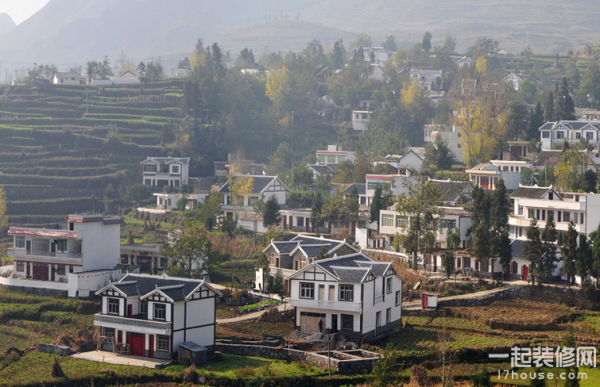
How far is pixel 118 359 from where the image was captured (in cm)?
3466

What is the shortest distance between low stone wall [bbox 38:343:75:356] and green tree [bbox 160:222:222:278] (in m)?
Result: 9.90

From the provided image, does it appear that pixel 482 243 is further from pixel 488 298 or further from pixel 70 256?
pixel 70 256

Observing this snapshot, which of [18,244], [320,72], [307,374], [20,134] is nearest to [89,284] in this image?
[18,244]

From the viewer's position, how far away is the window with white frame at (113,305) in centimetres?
3649

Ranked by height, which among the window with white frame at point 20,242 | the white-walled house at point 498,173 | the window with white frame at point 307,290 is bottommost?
the window with white frame at point 307,290

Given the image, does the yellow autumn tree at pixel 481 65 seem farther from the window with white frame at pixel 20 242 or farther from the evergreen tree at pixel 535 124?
the window with white frame at pixel 20 242

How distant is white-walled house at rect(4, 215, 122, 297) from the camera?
45125 mm

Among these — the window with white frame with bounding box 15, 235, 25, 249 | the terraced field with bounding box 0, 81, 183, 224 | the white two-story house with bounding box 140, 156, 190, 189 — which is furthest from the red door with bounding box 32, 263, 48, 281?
the white two-story house with bounding box 140, 156, 190, 189

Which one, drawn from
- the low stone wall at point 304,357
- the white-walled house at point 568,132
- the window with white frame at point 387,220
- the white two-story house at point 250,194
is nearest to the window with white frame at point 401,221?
the window with white frame at point 387,220

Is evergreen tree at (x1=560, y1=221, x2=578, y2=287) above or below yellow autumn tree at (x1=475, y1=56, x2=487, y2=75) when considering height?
below

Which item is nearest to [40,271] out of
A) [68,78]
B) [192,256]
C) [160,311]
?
[192,256]

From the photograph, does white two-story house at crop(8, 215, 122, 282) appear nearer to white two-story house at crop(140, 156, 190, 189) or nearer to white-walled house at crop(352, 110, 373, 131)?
white two-story house at crop(140, 156, 190, 189)

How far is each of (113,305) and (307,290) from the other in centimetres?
812

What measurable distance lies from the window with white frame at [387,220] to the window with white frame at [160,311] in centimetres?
2313
